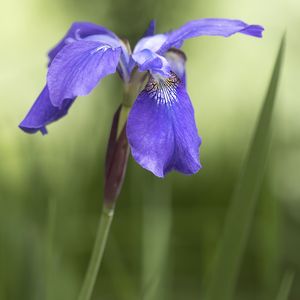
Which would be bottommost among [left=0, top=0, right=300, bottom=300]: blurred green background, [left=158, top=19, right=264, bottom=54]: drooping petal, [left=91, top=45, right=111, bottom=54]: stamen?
[left=0, top=0, right=300, bottom=300]: blurred green background

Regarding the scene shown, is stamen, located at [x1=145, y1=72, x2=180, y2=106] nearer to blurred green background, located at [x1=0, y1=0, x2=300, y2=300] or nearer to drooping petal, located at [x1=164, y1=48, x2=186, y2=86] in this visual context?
drooping petal, located at [x1=164, y1=48, x2=186, y2=86]

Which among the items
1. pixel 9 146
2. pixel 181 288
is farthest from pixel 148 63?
pixel 9 146

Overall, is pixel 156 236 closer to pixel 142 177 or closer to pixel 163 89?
pixel 142 177

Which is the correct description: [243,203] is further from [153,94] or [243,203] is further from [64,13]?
[64,13]

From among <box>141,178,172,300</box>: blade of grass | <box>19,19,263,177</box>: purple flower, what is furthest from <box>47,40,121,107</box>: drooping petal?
<box>141,178,172,300</box>: blade of grass

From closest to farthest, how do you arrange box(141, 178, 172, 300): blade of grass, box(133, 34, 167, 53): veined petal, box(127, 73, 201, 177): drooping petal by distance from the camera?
box(127, 73, 201, 177): drooping petal, box(133, 34, 167, 53): veined petal, box(141, 178, 172, 300): blade of grass

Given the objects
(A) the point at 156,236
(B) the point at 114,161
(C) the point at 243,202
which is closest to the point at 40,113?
(B) the point at 114,161

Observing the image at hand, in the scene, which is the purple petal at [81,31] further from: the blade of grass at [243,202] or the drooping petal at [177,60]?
the blade of grass at [243,202]
